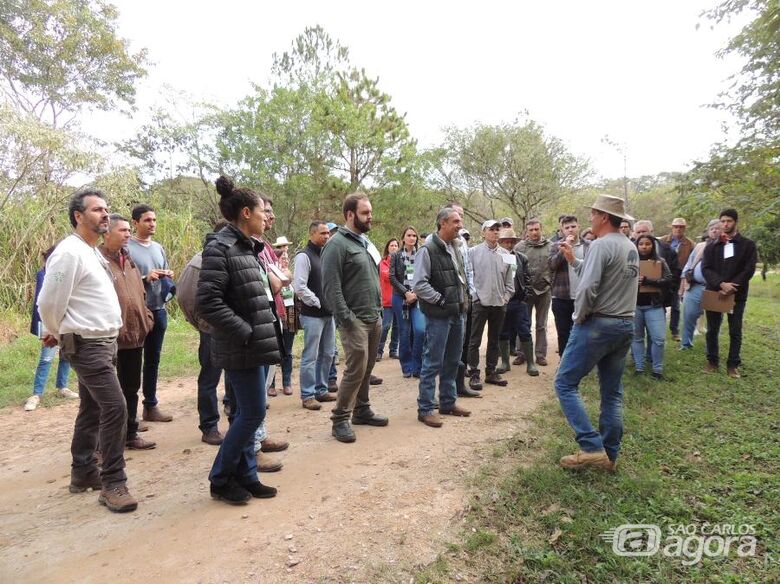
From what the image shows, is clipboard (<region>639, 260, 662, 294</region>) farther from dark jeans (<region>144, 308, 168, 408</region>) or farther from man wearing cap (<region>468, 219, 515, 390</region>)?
dark jeans (<region>144, 308, 168, 408</region>)

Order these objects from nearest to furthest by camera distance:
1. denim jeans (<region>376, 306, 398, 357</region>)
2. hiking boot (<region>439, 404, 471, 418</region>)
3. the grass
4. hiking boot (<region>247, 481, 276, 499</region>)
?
the grass → hiking boot (<region>247, 481, 276, 499</region>) → hiking boot (<region>439, 404, 471, 418</region>) → denim jeans (<region>376, 306, 398, 357</region>)

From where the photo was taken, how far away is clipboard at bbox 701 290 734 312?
6508 millimetres

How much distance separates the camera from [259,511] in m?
3.17

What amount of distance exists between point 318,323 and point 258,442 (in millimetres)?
1970

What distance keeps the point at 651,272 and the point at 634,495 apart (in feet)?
12.3

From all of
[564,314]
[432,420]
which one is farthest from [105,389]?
[564,314]

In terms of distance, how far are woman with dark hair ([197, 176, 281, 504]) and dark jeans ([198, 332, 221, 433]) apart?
1.23m

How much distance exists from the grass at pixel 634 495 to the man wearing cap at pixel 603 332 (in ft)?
0.81

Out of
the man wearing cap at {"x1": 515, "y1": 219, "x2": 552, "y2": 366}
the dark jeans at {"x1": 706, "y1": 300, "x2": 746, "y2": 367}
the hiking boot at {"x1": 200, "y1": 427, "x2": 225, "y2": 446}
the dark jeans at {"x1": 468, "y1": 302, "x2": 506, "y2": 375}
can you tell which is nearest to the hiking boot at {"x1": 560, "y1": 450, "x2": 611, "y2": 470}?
the dark jeans at {"x1": 468, "y1": 302, "x2": 506, "y2": 375}

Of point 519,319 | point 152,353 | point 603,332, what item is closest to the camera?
point 603,332

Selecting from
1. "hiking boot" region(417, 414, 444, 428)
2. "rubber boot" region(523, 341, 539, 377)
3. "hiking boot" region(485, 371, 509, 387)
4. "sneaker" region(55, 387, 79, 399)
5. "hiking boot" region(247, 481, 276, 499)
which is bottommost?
"hiking boot" region(247, 481, 276, 499)

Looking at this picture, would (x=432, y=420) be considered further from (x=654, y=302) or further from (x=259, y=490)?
(x=654, y=302)

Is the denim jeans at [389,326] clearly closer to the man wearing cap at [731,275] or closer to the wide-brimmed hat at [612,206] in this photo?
the wide-brimmed hat at [612,206]

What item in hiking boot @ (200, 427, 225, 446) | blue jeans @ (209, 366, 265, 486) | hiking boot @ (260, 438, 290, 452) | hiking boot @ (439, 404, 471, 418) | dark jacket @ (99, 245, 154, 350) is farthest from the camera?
hiking boot @ (439, 404, 471, 418)
